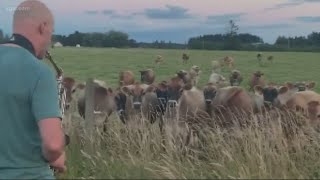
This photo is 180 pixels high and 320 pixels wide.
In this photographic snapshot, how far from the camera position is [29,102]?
4152 millimetres

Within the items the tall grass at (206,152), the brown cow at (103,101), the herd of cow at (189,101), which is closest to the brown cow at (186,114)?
the herd of cow at (189,101)

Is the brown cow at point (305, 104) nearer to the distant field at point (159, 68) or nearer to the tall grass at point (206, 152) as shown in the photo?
the tall grass at point (206, 152)

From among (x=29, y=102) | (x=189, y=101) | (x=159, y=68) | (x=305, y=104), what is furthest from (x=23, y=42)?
(x=159, y=68)

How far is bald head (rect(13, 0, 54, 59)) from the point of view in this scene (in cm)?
420

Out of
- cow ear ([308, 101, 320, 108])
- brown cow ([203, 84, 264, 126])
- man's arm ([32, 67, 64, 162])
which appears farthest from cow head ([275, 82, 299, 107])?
man's arm ([32, 67, 64, 162])

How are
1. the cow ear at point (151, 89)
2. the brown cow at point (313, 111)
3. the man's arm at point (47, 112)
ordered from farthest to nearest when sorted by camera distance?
the cow ear at point (151, 89) → the brown cow at point (313, 111) → the man's arm at point (47, 112)

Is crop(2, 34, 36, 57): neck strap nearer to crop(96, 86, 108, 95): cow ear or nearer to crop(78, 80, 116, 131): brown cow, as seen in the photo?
crop(78, 80, 116, 131): brown cow

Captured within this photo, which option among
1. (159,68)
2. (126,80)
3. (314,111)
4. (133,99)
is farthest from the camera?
(159,68)

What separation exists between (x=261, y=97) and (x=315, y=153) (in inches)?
123

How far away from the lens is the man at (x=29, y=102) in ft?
13.3

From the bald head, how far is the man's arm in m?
0.25

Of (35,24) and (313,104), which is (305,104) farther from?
(35,24)

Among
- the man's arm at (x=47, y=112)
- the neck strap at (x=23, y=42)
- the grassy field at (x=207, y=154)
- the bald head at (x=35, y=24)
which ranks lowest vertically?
the grassy field at (x=207, y=154)

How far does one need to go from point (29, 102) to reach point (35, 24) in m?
0.50
